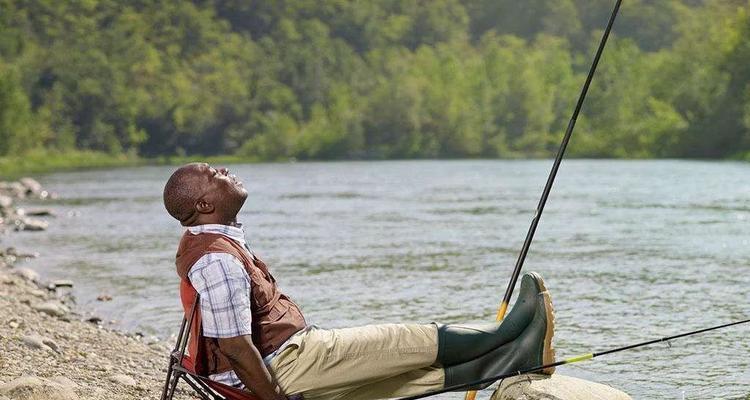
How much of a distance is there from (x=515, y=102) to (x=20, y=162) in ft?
149

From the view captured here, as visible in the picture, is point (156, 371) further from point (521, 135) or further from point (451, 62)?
point (451, 62)

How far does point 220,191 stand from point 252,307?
483mm

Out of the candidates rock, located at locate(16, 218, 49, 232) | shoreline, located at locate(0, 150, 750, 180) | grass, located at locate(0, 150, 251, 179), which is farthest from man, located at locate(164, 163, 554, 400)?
grass, located at locate(0, 150, 251, 179)

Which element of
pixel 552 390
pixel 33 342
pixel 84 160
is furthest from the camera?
pixel 84 160

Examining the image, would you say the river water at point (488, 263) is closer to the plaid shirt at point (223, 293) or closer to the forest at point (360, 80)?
the plaid shirt at point (223, 293)

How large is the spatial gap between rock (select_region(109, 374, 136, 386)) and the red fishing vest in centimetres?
282

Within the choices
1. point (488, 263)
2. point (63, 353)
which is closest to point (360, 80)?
point (488, 263)

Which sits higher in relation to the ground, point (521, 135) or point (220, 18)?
point (220, 18)

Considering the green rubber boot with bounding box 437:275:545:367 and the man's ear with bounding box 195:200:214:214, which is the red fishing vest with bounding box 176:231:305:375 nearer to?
the man's ear with bounding box 195:200:214:214

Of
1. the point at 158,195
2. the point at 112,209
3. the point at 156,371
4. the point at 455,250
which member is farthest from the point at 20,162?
the point at 156,371

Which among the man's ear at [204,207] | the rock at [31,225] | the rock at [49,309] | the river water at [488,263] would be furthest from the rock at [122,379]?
the rock at [31,225]

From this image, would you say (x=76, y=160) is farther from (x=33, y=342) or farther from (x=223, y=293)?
(x=223, y=293)

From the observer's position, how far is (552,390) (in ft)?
20.7

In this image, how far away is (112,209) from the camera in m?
32.4
